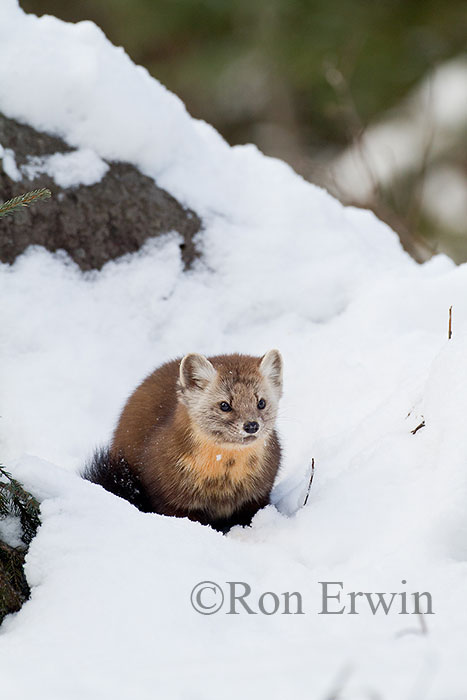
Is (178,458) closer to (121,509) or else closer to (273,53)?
(121,509)

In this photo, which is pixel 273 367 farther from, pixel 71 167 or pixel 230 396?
pixel 71 167

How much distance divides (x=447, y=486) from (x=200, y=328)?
2.52 metres

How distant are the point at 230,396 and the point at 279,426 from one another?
3.10 feet

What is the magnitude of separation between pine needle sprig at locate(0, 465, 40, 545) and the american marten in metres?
0.97

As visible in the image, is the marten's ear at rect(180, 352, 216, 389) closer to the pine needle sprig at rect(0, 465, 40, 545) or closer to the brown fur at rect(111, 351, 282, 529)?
the brown fur at rect(111, 351, 282, 529)

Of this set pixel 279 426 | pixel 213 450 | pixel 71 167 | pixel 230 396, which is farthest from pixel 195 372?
pixel 71 167

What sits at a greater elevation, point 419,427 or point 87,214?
point 87,214

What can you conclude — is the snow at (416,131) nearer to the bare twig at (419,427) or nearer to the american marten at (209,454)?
the american marten at (209,454)

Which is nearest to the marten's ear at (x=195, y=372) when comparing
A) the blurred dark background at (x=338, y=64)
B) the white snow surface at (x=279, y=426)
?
the white snow surface at (x=279, y=426)

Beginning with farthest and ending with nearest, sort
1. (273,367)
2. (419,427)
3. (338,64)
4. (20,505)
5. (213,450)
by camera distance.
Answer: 1. (338,64)
2. (273,367)
3. (213,450)
4. (419,427)
5. (20,505)

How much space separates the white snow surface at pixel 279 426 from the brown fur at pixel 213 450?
214 mm

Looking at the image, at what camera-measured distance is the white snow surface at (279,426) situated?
231 cm

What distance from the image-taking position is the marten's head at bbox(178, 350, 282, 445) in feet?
→ 13.1

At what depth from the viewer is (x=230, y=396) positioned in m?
4.12
